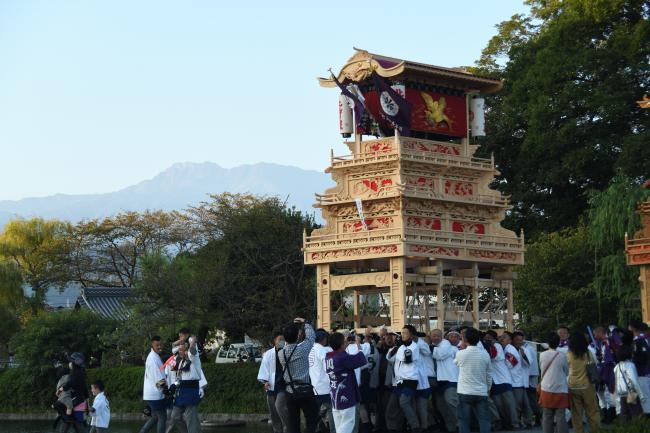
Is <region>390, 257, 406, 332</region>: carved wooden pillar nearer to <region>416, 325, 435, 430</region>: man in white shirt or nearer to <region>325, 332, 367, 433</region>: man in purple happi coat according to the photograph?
<region>416, 325, 435, 430</region>: man in white shirt

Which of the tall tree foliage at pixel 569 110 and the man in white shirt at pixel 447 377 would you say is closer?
the man in white shirt at pixel 447 377

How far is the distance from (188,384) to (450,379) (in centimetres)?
530

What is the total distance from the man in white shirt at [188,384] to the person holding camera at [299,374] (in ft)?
6.96

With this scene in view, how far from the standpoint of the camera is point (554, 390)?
16406 mm

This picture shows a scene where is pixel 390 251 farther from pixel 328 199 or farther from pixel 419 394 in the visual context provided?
pixel 419 394

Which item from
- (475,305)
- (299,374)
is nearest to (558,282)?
(475,305)

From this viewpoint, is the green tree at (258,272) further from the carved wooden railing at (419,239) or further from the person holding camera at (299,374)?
the person holding camera at (299,374)

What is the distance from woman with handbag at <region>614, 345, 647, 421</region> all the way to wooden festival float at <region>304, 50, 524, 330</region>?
17380 millimetres

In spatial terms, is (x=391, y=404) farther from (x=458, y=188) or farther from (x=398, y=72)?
(x=458, y=188)

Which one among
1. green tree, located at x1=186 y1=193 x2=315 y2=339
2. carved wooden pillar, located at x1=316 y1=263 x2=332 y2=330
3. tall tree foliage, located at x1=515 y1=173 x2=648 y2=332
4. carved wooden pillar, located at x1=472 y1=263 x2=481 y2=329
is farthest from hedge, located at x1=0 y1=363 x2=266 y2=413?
tall tree foliage, located at x1=515 y1=173 x2=648 y2=332

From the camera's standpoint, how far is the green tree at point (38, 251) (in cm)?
6988

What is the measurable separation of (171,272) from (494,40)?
20029mm

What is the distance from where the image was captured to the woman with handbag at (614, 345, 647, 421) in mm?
18203

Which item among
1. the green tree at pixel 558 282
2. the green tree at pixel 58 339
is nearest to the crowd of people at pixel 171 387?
the green tree at pixel 58 339
